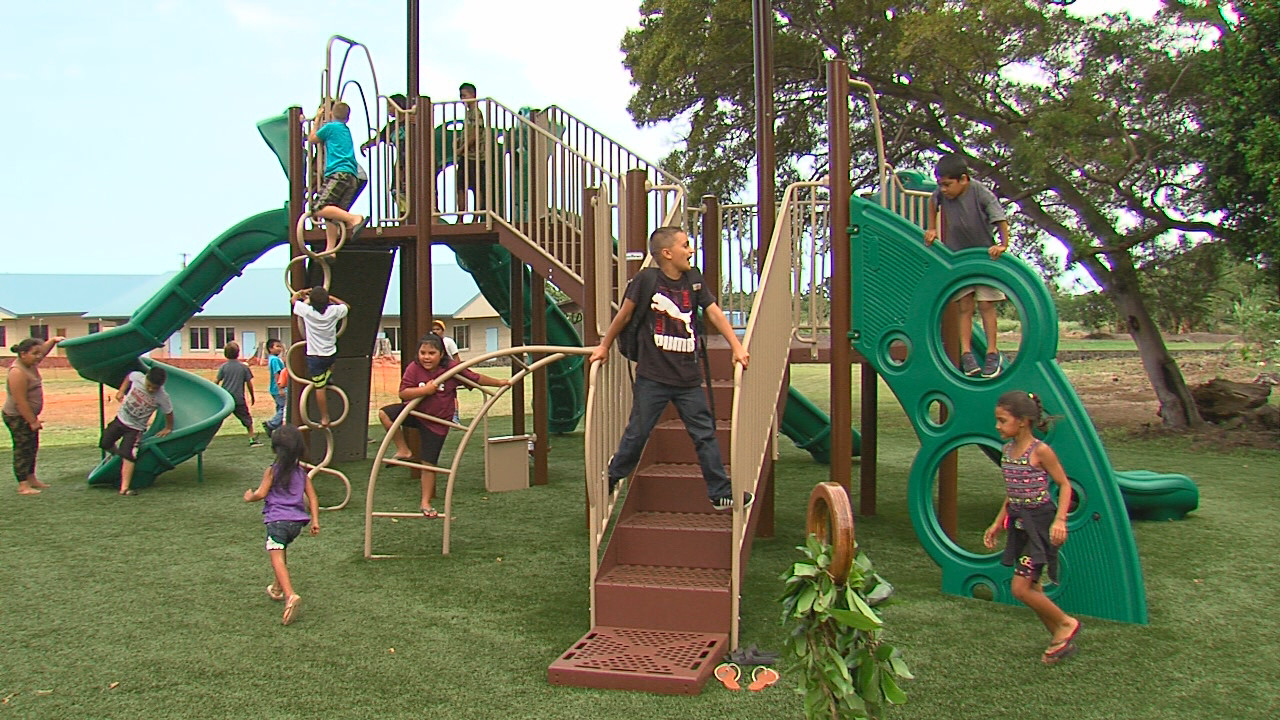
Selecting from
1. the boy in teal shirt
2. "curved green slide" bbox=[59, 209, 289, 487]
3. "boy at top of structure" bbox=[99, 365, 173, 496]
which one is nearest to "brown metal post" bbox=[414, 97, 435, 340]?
"curved green slide" bbox=[59, 209, 289, 487]

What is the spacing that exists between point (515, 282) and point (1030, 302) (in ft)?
25.4

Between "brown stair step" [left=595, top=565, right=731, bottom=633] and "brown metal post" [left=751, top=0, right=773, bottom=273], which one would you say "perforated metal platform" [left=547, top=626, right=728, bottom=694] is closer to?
"brown stair step" [left=595, top=565, right=731, bottom=633]

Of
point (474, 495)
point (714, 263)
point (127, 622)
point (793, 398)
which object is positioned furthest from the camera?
point (793, 398)

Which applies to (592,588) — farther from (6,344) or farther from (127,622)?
(6,344)

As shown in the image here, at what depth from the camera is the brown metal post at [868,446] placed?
30.8ft

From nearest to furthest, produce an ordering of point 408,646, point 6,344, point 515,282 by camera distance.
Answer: point 408,646 → point 515,282 → point 6,344

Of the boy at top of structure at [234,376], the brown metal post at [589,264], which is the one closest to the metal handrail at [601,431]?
the brown metal post at [589,264]

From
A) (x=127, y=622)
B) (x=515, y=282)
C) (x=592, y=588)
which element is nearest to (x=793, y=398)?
(x=515, y=282)

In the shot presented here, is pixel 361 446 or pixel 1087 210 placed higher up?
pixel 1087 210

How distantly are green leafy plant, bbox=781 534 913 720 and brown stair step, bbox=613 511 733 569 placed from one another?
255cm

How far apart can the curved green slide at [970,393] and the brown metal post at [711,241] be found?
1.74 metres

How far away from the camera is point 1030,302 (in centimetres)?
616

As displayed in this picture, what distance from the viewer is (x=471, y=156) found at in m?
11.6

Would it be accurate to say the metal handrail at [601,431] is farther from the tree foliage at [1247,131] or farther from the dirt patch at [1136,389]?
the tree foliage at [1247,131]
